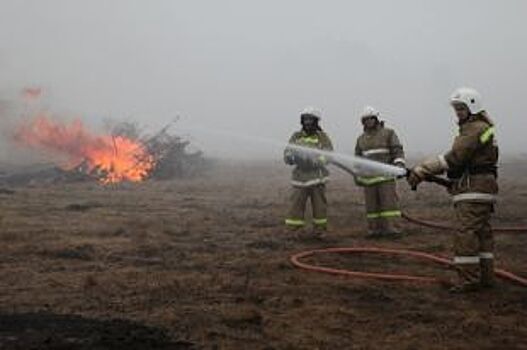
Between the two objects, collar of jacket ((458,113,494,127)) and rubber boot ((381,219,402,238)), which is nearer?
collar of jacket ((458,113,494,127))

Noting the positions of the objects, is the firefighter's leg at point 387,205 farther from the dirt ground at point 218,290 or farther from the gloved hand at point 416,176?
the gloved hand at point 416,176

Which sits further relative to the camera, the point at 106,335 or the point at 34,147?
the point at 34,147

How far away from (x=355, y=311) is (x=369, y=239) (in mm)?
4778

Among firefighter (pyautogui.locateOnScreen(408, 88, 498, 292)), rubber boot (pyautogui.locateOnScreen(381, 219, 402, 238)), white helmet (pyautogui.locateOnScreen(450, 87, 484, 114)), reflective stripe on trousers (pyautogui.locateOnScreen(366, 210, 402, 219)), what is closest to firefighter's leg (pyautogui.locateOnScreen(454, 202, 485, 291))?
firefighter (pyautogui.locateOnScreen(408, 88, 498, 292))

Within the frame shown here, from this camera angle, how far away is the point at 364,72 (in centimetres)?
6344

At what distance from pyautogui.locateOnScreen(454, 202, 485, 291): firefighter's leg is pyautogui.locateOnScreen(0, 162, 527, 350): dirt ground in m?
0.22

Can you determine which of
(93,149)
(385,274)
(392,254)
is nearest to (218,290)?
(385,274)

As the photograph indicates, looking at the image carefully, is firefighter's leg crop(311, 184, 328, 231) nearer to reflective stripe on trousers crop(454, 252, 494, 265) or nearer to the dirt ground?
the dirt ground

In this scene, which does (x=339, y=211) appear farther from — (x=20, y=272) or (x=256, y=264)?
(x=20, y=272)

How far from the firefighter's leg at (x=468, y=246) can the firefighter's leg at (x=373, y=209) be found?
157 inches

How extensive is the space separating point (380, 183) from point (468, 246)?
13.2 ft

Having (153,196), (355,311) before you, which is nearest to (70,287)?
(355,311)

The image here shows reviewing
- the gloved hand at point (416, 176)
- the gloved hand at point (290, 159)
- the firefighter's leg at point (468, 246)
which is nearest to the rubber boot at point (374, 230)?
the gloved hand at point (290, 159)

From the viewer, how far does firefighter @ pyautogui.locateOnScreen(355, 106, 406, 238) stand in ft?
39.8
